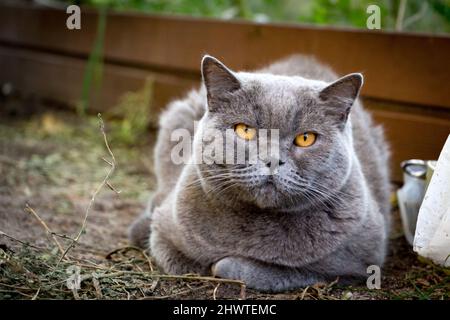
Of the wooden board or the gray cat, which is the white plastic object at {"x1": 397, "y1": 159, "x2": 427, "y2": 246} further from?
the wooden board

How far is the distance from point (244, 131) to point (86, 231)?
99 cm

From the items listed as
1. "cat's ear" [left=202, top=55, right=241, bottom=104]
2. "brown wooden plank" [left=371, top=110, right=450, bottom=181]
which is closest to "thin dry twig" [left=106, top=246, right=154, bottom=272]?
"cat's ear" [left=202, top=55, right=241, bottom=104]

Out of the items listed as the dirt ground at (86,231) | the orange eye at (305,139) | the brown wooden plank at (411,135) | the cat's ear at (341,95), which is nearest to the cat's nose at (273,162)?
the orange eye at (305,139)

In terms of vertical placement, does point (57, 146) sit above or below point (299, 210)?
above

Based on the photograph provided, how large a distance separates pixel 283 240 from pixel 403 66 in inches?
52.3

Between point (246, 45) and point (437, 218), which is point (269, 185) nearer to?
point (437, 218)

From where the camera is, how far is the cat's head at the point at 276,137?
1750 mm

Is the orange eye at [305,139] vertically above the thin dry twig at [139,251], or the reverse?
the orange eye at [305,139]

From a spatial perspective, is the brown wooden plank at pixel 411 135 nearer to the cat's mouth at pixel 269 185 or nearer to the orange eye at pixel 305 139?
the orange eye at pixel 305 139

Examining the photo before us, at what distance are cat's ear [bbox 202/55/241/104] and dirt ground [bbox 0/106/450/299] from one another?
0.39 meters

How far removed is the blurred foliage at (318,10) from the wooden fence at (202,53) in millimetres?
208
